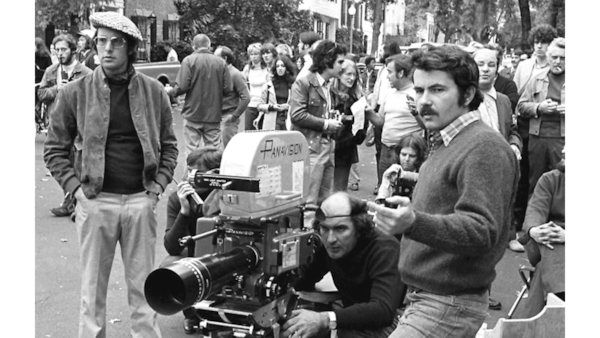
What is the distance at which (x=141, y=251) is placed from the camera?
4680mm

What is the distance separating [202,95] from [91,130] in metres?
5.62

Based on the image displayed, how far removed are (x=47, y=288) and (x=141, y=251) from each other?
6.89ft

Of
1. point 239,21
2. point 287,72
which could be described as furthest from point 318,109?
point 239,21

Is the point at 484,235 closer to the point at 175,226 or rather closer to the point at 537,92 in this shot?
the point at 175,226

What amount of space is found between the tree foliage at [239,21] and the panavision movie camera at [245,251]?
945 inches

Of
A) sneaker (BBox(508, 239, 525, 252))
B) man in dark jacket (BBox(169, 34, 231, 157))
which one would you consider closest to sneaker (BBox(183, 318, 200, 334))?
sneaker (BBox(508, 239, 525, 252))

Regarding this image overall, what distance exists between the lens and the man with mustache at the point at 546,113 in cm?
752

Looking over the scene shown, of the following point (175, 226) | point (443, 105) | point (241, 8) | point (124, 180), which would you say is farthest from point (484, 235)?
point (241, 8)

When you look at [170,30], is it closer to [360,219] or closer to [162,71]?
[162,71]

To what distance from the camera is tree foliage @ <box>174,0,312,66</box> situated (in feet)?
90.8

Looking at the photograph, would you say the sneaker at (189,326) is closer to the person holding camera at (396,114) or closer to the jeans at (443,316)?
the jeans at (443,316)

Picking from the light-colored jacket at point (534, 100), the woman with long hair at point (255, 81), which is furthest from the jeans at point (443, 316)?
the woman with long hair at point (255, 81)

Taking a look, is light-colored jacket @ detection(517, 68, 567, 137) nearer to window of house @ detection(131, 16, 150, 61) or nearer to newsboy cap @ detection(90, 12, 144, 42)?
newsboy cap @ detection(90, 12, 144, 42)

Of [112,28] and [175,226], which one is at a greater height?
[112,28]
